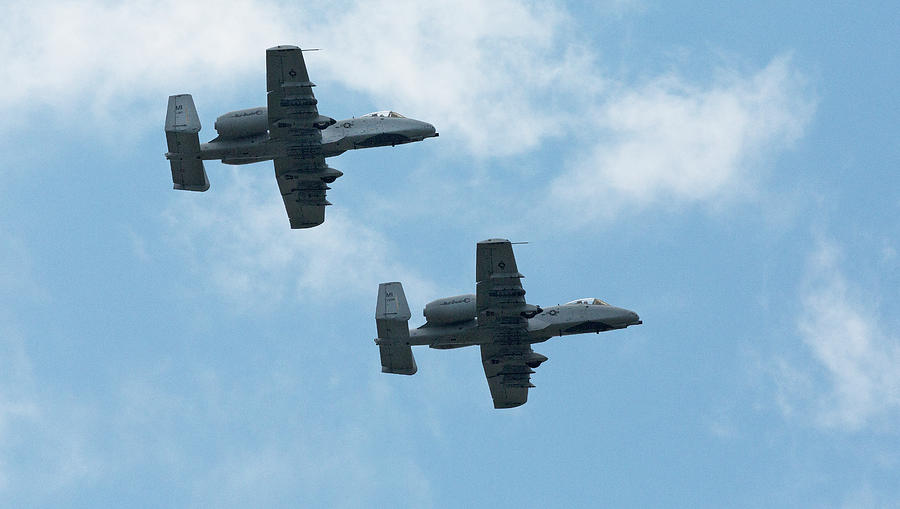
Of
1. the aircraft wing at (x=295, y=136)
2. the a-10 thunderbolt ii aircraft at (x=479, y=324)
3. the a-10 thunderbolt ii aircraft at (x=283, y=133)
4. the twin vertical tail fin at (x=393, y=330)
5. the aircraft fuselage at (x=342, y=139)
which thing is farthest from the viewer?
the aircraft fuselage at (x=342, y=139)

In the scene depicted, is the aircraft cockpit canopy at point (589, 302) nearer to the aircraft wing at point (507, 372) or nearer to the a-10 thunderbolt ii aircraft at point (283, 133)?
the aircraft wing at point (507, 372)

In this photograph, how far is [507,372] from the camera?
13588 cm

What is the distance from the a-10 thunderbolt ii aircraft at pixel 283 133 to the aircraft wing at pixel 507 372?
14720 millimetres

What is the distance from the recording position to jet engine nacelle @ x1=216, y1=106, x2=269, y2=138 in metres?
136

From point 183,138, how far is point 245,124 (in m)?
3.87

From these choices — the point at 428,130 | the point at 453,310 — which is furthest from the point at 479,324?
the point at 428,130

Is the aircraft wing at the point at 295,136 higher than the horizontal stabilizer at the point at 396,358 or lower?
higher

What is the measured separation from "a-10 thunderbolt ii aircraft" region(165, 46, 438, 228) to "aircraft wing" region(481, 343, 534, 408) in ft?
48.3

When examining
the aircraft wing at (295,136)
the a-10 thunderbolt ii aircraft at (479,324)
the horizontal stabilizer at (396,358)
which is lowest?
the horizontal stabilizer at (396,358)

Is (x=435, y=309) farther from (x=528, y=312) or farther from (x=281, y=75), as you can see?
(x=281, y=75)

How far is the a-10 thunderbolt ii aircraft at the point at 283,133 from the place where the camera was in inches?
5256

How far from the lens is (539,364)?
13500 cm

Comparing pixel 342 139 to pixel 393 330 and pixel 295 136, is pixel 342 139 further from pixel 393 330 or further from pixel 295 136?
pixel 393 330

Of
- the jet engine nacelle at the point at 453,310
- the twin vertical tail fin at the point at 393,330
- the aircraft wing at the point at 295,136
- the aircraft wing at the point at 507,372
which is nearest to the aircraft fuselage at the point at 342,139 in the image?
the aircraft wing at the point at 295,136
